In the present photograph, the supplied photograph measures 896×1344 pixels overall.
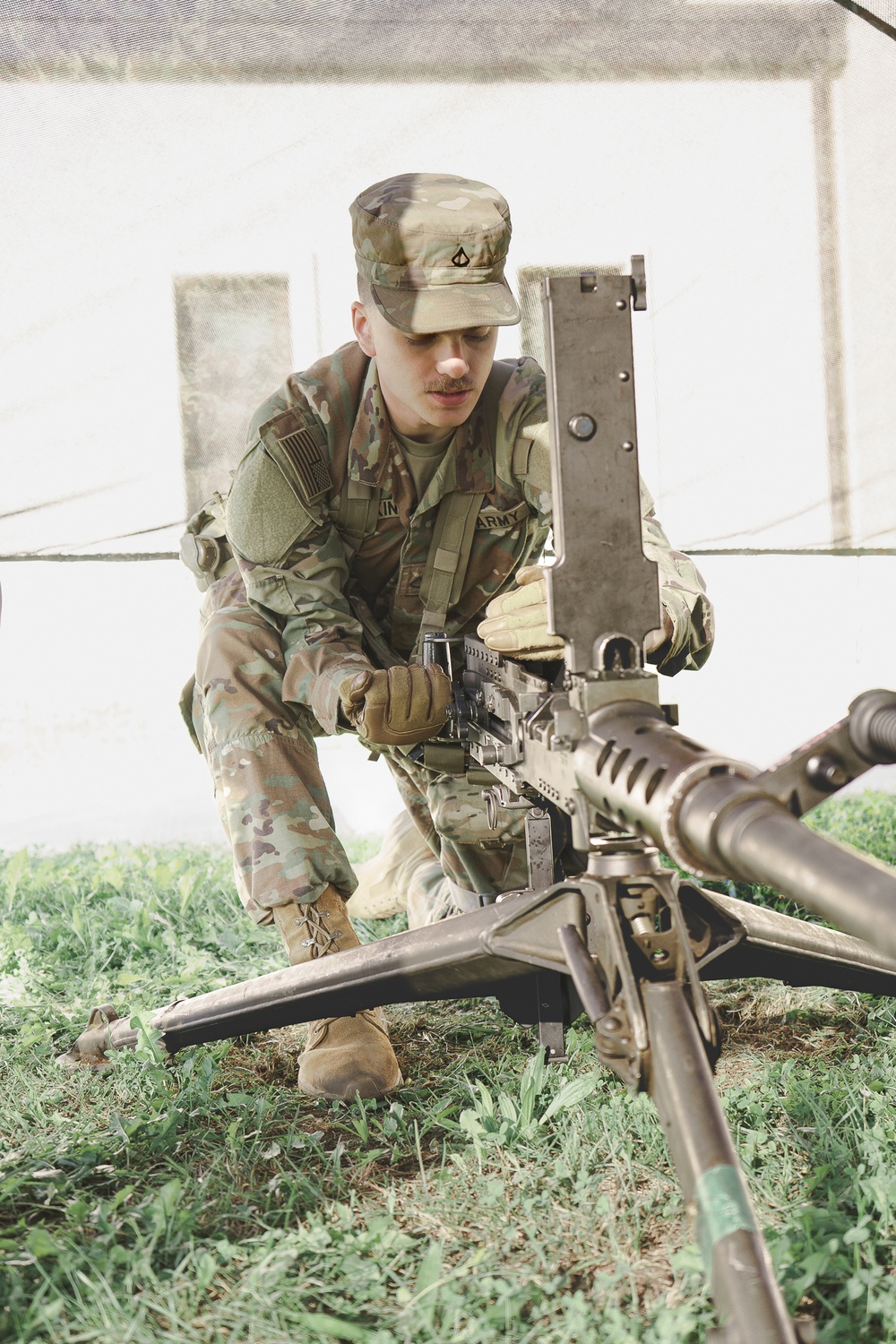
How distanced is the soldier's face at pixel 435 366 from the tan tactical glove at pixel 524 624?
0.76 m

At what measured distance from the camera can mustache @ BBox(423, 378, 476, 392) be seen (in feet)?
8.95

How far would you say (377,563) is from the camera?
10.6 ft

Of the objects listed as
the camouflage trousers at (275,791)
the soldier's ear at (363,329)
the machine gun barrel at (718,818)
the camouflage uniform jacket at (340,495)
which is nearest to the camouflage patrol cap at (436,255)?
the soldier's ear at (363,329)

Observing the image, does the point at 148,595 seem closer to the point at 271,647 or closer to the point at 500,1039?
the point at 271,647

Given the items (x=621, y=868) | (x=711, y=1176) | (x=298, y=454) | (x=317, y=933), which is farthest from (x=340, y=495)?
(x=711, y=1176)

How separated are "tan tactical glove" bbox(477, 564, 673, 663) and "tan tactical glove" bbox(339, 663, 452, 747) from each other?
0.36m

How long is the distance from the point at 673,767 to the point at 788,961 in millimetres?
1071

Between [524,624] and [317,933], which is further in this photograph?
[317,933]

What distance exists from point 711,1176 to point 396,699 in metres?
1.28

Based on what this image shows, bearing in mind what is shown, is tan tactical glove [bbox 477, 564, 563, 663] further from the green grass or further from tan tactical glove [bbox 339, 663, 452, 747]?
the green grass

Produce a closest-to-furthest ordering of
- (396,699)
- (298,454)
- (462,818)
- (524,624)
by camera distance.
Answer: (524,624) → (396,699) → (298,454) → (462,818)

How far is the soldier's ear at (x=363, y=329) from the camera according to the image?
2916 mm

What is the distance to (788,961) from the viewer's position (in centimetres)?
223

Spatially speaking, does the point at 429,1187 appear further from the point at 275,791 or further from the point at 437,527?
the point at 437,527
